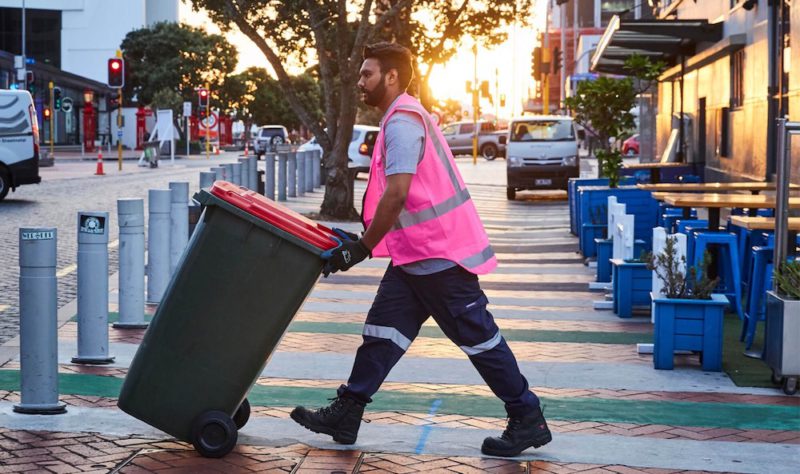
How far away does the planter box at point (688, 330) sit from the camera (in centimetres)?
820

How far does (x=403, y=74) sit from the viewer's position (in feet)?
19.4

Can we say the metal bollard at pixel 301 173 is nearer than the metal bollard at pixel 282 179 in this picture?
No

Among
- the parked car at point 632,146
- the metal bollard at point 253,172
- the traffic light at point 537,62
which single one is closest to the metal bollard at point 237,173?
the metal bollard at point 253,172

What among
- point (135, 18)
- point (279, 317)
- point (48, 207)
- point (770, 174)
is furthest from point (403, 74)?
point (135, 18)

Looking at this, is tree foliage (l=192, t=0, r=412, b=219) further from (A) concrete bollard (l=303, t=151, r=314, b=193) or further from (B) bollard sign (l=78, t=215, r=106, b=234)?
(B) bollard sign (l=78, t=215, r=106, b=234)

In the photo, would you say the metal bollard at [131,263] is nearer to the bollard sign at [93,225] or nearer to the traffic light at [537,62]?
the bollard sign at [93,225]

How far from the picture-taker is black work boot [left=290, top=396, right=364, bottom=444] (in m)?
6.00

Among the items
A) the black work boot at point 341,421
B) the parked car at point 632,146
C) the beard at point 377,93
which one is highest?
the parked car at point 632,146

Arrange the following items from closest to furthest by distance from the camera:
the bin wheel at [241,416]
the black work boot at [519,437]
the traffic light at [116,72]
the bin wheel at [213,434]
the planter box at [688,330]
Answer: the bin wheel at [213,434]
the black work boot at [519,437]
the bin wheel at [241,416]
the planter box at [688,330]
the traffic light at [116,72]

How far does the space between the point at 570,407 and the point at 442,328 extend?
1.43 meters

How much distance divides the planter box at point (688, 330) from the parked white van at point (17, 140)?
18590mm

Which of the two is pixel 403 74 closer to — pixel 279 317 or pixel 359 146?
pixel 279 317

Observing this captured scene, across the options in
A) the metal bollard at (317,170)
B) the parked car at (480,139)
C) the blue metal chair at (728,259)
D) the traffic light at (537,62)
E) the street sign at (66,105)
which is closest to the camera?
the blue metal chair at (728,259)

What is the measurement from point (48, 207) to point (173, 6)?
92.2 meters
